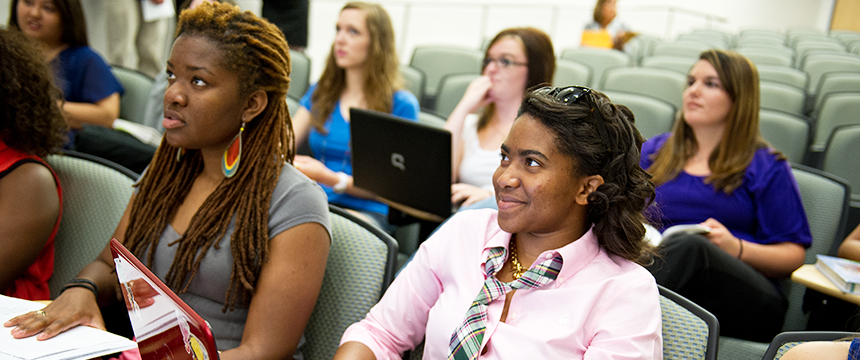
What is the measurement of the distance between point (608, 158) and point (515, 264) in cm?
27

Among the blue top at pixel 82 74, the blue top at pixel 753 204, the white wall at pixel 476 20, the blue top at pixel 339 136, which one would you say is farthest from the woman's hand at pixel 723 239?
the white wall at pixel 476 20

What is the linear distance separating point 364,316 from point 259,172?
1.29 feet

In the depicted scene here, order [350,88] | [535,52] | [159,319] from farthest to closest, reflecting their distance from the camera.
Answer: [350,88], [535,52], [159,319]

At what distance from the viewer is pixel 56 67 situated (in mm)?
2596

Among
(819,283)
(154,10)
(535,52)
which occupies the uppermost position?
(535,52)

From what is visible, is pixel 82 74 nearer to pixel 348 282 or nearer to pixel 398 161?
pixel 398 161

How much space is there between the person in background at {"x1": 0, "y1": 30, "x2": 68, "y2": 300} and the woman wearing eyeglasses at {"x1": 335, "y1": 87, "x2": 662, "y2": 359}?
0.91 m

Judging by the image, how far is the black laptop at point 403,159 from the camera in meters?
1.89

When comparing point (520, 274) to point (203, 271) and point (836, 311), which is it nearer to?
point (203, 271)

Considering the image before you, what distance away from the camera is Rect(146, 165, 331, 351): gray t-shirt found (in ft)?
4.13

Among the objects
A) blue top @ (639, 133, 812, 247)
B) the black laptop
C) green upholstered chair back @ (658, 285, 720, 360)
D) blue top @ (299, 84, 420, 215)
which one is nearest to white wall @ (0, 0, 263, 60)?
blue top @ (299, 84, 420, 215)

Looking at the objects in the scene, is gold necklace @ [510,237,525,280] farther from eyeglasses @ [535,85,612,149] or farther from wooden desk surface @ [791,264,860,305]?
wooden desk surface @ [791,264,860,305]

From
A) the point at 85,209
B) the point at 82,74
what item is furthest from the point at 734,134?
the point at 82,74

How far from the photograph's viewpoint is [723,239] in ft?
6.09
